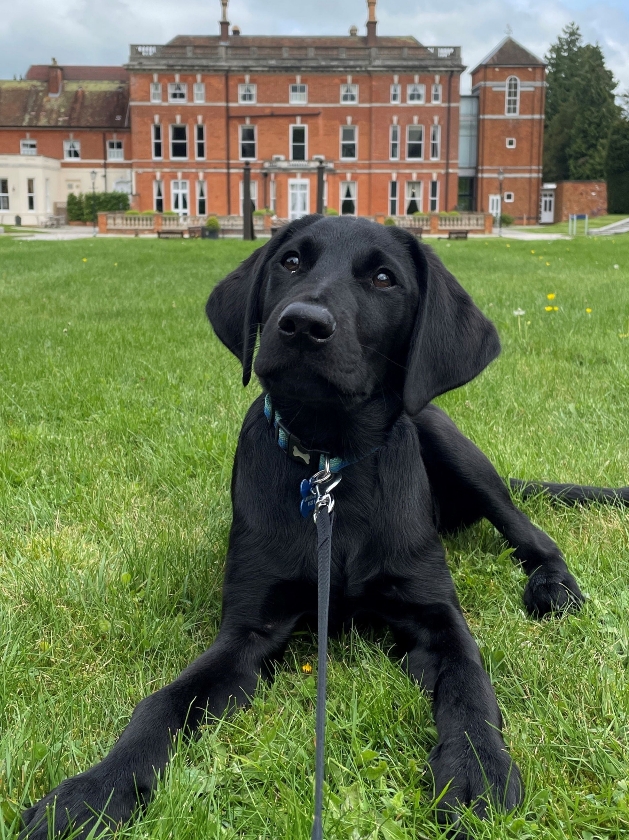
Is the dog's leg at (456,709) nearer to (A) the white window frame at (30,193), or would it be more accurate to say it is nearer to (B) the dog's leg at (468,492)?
(B) the dog's leg at (468,492)

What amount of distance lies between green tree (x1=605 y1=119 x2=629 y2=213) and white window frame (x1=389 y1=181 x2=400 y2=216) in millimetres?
17104

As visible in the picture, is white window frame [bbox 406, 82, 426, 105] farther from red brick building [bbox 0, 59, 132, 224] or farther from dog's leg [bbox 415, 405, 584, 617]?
dog's leg [bbox 415, 405, 584, 617]

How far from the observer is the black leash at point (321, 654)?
140cm

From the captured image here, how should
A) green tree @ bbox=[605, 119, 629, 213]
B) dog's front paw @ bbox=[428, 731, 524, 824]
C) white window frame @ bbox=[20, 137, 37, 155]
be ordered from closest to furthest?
dog's front paw @ bbox=[428, 731, 524, 824]
white window frame @ bbox=[20, 137, 37, 155]
green tree @ bbox=[605, 119, 629, 213]

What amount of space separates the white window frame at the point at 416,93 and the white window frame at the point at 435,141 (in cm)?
166

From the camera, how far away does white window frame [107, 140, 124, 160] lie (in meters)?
52.3

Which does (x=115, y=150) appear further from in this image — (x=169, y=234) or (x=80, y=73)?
(x=169, y=234)

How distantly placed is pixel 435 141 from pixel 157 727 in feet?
164

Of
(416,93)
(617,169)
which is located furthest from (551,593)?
(617,169)

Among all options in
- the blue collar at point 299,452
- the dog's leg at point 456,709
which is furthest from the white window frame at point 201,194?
the dog's leg at point 456,709

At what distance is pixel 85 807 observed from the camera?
1.57 m

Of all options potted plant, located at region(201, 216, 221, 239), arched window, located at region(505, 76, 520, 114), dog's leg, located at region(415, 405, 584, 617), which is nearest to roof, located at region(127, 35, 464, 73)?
arched window, located at region(505, 76, 520, 114)

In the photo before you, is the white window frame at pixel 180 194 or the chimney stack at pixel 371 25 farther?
the chimney stack at pixel 371 25

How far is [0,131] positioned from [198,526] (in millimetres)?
57802
